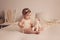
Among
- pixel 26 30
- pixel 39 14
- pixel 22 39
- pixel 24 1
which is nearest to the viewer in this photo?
pixel 22 39

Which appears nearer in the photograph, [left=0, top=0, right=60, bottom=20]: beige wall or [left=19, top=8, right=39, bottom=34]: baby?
[left=19, top=8, right=39, bottom=34]: baby

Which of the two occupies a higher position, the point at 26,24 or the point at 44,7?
the point at 44,7

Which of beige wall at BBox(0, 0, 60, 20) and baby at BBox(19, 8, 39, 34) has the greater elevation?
beige wall at BBox(0, 0, 60, 20)

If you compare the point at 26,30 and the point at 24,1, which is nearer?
the point at 26,30

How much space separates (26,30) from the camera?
1475mm

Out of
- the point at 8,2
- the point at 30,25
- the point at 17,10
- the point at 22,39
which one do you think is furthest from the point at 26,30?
the point at 8,2

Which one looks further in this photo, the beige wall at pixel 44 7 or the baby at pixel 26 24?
the beige wall at pixel 44 7

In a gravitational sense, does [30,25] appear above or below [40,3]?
below

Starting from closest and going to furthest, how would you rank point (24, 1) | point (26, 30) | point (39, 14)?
point (26, 30), point (39, 14), point (24, 1)

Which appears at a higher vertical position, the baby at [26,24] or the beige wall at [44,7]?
the beige wall at [44,7]

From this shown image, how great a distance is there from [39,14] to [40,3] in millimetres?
221

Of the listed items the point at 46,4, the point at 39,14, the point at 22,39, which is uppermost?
the point at 46,4

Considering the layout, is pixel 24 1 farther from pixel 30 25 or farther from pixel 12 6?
pixel 30 25

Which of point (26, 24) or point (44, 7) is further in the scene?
point (44, 7)
